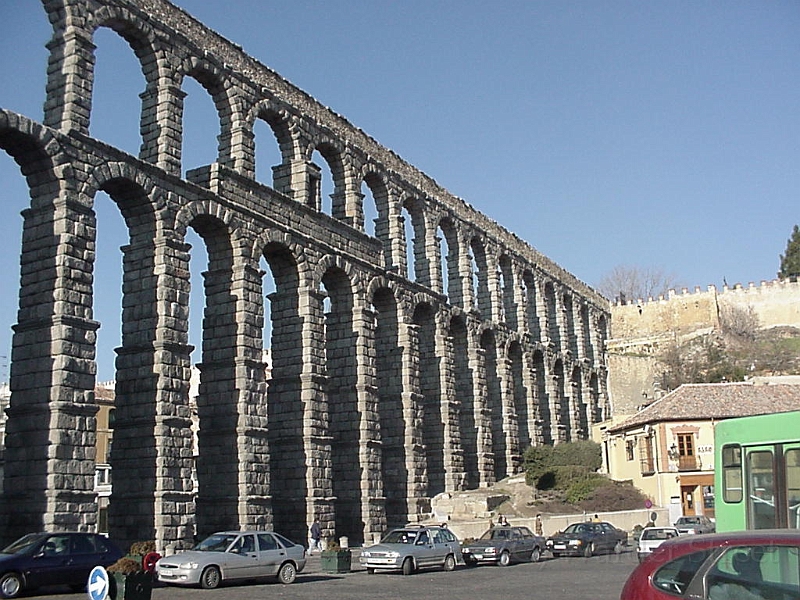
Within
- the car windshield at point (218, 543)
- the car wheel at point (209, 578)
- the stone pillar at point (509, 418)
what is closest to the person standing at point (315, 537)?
the car windshield at point (218, 543)

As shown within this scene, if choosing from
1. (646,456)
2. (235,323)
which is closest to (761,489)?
(235,323)

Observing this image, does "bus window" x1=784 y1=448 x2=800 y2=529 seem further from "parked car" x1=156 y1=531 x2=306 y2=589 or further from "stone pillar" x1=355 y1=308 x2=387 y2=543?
"stone pillar" x1=355 y1=308 x2=387 y2=543

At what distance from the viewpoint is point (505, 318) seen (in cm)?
5388

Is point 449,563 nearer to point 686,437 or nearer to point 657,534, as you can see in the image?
point 657,534

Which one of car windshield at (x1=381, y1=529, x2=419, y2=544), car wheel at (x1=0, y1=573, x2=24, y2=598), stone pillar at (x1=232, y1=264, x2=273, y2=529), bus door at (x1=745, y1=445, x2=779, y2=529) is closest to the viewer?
bus door at (x1=745, y1=445, x2=779, y2=529)

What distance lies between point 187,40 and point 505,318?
29431 millimetres

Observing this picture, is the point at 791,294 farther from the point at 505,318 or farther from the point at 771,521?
the point at 771,521

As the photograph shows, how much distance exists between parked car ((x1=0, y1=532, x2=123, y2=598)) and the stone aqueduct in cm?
431

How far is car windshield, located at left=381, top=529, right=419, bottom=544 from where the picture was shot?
24.4 meters

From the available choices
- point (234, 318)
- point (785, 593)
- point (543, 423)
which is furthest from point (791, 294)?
point (785, 593)

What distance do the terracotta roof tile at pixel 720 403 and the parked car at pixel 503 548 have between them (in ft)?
53.8

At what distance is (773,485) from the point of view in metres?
13.7

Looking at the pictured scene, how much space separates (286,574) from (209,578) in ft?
7.69

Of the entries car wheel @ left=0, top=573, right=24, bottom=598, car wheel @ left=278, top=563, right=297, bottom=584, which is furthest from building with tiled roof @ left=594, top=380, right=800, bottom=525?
car wheel @ left=0, top=573, right=24, bottom=598
